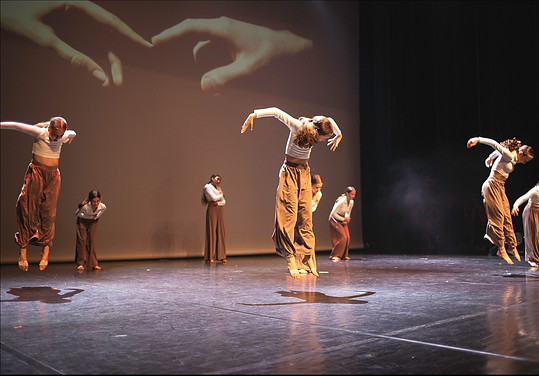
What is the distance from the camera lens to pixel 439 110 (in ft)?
34.7

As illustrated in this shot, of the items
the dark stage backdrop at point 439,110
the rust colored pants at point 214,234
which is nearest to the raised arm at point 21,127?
the rust colored pants at point 214,234

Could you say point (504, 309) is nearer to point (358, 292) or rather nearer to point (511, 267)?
point (358, 292)

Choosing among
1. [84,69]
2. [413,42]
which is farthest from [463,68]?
[84,69]

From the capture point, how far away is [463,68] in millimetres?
10188

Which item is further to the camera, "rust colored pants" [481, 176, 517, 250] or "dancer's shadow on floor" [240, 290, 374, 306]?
"rust colored pants" [481, 176, 517, 250]

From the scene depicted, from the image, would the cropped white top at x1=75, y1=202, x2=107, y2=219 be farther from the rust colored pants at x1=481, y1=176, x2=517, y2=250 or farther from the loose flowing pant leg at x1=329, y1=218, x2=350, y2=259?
the rust colored pants at x1=481, y1=176, x2=517, y2=250

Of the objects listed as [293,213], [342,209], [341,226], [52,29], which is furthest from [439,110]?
[52,29]

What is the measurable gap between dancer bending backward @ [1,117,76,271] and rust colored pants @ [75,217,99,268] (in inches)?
92.6

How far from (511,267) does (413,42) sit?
6.04 m

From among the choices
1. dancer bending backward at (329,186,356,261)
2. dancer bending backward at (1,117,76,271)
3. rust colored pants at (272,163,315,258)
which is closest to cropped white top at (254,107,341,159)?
rust colored pants at (272,163,315,258)

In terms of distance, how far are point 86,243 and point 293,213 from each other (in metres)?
3.94

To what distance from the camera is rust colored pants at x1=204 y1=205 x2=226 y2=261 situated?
27.7ft

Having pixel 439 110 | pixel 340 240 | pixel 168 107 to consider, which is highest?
pixel 439 110

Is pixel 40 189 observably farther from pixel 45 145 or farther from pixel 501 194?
pixel 501 194
